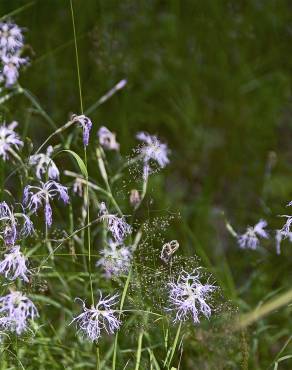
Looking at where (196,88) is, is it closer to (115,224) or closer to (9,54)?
(9,54)

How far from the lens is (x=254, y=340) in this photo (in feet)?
6.11

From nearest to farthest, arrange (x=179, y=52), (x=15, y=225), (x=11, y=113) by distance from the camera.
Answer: (x=15, y=225), (x=11, y=113), (x=179, y=52)

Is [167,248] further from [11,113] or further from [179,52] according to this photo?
[179,52]

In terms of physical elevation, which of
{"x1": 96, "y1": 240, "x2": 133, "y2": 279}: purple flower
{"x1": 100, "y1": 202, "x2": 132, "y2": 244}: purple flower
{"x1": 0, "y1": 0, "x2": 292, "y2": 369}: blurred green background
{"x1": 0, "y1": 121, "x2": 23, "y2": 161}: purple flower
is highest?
{"x1": 0, "y1": 121, "x2": 23, "y2": 161}: purple flower

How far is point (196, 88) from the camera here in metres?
3.02

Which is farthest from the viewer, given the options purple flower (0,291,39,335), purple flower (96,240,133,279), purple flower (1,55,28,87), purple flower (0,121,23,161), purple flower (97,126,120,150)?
purple flower (97,126,120,150)

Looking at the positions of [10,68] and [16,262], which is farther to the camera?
[10,68]

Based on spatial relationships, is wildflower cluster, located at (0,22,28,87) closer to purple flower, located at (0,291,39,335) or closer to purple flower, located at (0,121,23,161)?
purple flower, located at (0,121,23,161)

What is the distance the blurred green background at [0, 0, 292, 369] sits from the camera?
106 inches

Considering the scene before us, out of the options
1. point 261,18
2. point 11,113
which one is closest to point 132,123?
point 261,18

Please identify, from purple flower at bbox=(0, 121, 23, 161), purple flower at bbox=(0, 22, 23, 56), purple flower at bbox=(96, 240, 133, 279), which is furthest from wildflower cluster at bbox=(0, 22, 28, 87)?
purple flower at bbox=(96, 240, 133, 279)

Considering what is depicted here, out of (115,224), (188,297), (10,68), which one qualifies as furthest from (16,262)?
(10,68)

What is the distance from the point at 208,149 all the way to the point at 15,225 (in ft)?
5.57

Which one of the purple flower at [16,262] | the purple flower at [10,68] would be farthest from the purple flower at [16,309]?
the purple flower at [10,68]
